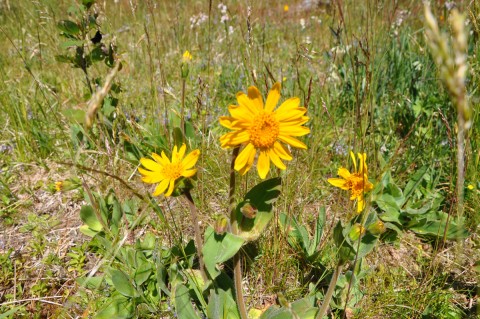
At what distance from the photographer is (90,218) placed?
1.74 metres

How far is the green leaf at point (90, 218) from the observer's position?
1.70 metres

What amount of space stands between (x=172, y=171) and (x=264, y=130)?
0.38 metres

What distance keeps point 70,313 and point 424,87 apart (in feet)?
9.03

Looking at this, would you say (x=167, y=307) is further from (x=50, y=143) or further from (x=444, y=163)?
(x=444, y=163)

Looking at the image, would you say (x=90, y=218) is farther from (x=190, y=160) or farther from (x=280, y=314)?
(x=280, y=314)

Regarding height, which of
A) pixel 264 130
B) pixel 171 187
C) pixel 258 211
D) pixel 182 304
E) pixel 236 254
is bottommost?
pixel 182 304

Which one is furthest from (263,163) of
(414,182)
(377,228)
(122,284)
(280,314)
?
(414,182)

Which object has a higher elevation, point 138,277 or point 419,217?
point 138,277

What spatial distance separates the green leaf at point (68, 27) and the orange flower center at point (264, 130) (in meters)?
1.58

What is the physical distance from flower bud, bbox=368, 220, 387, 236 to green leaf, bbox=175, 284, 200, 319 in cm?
74

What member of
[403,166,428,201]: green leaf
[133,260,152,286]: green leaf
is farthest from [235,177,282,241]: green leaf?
[403,166,428,201]: green leaf

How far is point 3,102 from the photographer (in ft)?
9.29

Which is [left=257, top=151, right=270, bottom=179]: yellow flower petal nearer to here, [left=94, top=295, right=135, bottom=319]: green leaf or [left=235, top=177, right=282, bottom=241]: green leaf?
[left=235, top=177, right=282, bottom=241]: green leaf

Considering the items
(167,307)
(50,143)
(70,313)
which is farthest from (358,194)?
(50,143)
